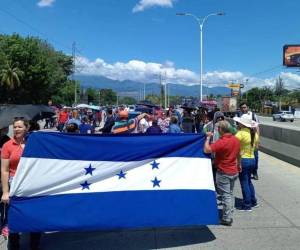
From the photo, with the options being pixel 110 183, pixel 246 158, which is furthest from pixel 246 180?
pixel 110 183

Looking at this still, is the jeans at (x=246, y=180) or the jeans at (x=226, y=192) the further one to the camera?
the jeans at (x=246, y=180)

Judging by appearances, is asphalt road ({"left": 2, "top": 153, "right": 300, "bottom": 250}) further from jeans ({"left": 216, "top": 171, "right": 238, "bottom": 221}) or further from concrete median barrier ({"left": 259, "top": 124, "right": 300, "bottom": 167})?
concrete median barrier ({"left": 259, "top": 124, "right": 300, "bottom": 167})

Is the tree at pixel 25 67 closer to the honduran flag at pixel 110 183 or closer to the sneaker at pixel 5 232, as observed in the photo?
the sneaker at pixel 5 232

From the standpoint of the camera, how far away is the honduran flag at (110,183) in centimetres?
643

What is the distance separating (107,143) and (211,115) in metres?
4.58

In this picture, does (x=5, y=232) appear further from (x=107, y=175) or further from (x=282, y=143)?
(x=282, y=143)

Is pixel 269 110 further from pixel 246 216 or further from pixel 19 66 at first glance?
pixel 246 216

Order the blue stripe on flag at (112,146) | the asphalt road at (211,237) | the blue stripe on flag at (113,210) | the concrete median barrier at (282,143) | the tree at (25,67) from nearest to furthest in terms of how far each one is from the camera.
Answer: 1. the blue stripe on flag at (113,210)
2. the blue stripe on flag at (112,146)
3. the asphalt road at (211,237)
4. the concrete median barrier at (282,143)
5. the tree at (25,67)

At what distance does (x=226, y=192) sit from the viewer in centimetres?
782

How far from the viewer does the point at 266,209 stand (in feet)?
29.6

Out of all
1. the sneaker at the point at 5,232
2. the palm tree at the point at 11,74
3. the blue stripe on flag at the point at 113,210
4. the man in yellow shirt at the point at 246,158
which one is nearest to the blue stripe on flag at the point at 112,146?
the blue stripe on flag at the point at 113,210

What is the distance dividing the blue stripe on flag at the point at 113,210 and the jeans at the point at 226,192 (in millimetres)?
711

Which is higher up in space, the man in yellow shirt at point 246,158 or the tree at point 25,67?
the tree at point 25,67

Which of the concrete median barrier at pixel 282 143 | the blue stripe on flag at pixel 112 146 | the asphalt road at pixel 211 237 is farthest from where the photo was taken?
the concrete median barrier at pixel 282 143
